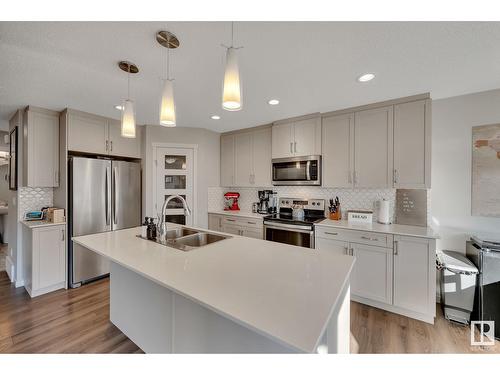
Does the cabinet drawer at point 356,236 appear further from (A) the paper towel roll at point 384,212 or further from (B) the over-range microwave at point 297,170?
(B) the over-range microwave at point 297,170

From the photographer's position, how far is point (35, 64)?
172cm

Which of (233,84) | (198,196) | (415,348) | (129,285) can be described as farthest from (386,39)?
(198,196)

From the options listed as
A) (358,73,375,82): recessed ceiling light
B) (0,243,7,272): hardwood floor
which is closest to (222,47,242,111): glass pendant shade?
(358,73,375,82): recessed ceiling light

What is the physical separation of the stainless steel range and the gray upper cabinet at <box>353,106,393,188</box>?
0.72 metres

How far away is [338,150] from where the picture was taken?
9.21 ft

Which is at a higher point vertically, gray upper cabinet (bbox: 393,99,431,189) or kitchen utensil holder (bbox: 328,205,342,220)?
gray upper cabinet (bbox: 393,99,431,189)

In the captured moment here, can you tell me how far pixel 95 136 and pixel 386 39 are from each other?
3.45 m

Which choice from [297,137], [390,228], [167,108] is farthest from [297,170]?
[167,108]

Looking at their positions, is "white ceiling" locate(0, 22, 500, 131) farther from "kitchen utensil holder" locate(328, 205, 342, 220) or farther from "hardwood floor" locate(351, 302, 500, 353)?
"hardwood floor" locate(351, 302, 500, 353)

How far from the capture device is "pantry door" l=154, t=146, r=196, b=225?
3.50 meters

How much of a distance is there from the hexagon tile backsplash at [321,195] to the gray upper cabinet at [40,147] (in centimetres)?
219

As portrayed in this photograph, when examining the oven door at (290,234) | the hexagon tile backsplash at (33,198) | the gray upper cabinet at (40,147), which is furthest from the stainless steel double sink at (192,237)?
the hexagon tile backsplash at (33,198)

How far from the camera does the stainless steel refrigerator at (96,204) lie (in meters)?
2.80
